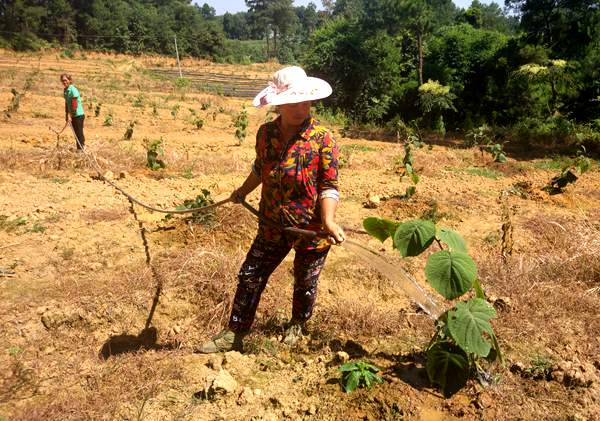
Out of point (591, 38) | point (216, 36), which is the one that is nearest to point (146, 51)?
point (216, 36)

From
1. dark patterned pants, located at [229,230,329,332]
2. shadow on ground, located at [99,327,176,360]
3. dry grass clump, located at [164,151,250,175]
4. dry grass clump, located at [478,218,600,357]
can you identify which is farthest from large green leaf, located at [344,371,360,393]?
dry grass clump, located at [164,151,250,175]

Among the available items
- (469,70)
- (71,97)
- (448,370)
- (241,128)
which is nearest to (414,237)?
(448,370)

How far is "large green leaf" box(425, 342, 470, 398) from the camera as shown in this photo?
1.94 metres

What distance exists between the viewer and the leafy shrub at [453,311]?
6.00 feet

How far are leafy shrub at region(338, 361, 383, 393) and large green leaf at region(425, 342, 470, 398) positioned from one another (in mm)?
257

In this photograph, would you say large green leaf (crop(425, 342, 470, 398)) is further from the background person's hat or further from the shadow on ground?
the shadow on ground

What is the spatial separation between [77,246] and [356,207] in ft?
9.17

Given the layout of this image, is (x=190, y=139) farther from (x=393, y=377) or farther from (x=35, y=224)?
(x=393, y=377)

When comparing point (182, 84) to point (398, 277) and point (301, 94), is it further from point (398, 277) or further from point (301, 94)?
point (301, 94)

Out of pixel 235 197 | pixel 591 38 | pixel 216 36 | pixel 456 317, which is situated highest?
pixel 216 36

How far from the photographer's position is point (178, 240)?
12.7ft

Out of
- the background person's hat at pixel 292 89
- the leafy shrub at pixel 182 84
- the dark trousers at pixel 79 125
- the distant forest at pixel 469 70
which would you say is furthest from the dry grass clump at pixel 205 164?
the leafy shrub at pixel 182 84

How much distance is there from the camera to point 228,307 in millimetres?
2852

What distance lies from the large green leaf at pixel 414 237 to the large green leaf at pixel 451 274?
0.08m
